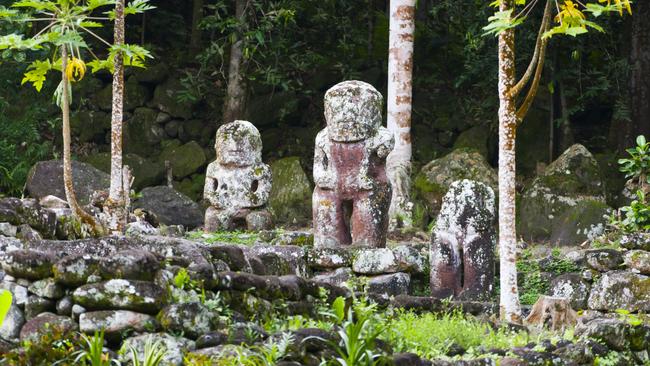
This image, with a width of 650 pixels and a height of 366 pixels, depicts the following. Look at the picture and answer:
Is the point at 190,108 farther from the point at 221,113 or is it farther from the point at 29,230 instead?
the point at 29,230

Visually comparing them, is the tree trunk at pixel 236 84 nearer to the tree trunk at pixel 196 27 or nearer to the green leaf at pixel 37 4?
the tree trunk at pixel 196 27

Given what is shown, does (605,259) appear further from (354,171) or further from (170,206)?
(170,206)

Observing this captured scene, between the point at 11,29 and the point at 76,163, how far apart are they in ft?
9.29

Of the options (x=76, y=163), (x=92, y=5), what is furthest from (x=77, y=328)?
(x=76, y=163)

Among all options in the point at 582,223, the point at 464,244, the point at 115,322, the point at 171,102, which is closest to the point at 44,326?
the point at 115,322

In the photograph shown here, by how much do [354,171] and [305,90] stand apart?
9.07 m

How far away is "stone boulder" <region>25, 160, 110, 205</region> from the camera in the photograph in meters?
18.4

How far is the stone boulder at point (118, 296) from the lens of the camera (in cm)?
770

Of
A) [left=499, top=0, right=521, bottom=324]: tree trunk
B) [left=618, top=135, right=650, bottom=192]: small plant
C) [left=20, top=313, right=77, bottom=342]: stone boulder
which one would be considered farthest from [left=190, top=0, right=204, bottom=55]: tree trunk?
[left=20, top=313, right=77, bottom=342]: stone boulder

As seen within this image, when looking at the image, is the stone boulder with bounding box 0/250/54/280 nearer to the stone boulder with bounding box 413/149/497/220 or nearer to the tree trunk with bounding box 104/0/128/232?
the tree trunk with bounding box 104/0/128/232

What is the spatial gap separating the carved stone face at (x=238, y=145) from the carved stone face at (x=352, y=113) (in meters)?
2.64

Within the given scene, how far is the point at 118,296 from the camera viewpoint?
772cm

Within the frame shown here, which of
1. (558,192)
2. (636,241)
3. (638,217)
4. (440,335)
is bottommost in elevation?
(440,335)

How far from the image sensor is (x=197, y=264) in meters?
8.85
